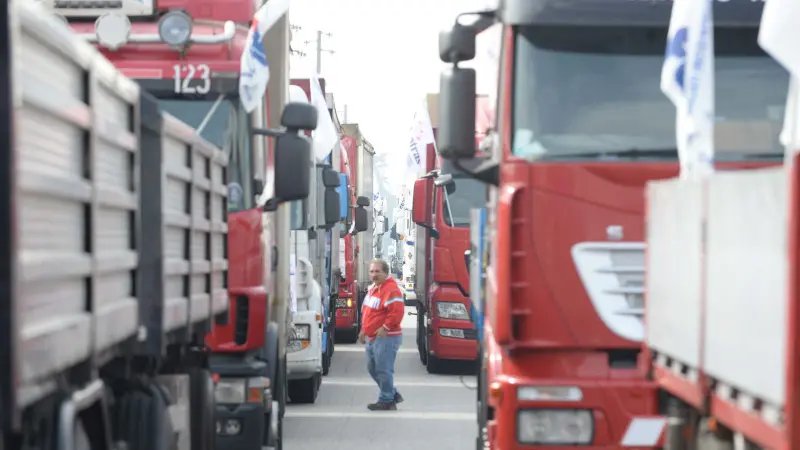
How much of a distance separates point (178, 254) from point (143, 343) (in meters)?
0.79

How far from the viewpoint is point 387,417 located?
14711mm

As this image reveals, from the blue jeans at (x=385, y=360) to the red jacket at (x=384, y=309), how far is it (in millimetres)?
103

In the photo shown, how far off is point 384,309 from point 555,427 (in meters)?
7.89

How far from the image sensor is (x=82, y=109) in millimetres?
4355

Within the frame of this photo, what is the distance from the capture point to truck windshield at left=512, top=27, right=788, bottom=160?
7.37 meters

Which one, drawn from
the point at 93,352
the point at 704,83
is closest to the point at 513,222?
the point at 704,83

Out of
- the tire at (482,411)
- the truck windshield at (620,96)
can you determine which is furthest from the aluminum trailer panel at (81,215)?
the tire at (482,411)

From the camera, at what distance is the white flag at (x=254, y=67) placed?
937 cm

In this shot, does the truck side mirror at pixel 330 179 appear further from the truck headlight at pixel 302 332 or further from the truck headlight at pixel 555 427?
the truck headlight at pixel 555 427

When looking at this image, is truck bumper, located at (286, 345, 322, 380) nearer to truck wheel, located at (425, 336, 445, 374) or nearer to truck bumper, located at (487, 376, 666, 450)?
truck wheel, located at (425, 336, 445, 374)

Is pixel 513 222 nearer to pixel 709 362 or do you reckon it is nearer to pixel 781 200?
pixel 709 362

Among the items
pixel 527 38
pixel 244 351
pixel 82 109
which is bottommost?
pixel 244 351

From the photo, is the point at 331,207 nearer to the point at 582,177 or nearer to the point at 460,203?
the point at 460,203

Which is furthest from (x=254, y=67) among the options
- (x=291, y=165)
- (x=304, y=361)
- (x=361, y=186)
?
(x=361, y=186)
